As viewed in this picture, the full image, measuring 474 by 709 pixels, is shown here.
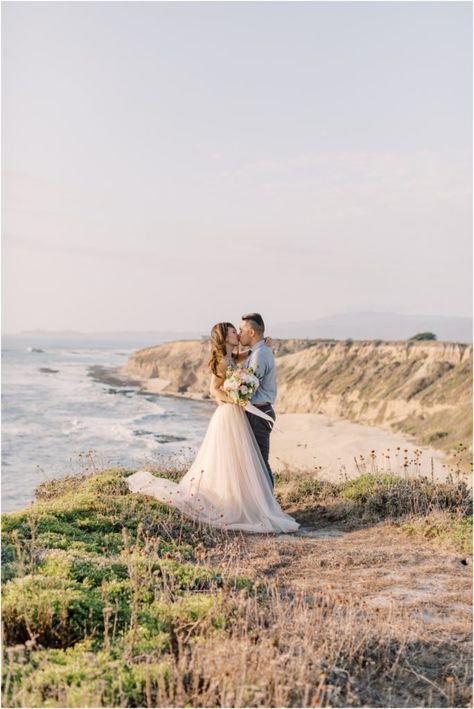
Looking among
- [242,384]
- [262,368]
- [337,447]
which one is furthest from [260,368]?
[337,447]

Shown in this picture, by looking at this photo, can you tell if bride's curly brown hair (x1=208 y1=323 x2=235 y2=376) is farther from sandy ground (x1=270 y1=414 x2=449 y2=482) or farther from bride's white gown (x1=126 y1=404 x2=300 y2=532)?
sandy ground (x1=270 y1=414 x2=449 y2=482)

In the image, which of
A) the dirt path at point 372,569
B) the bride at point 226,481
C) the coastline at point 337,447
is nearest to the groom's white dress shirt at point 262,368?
the bride at point 226,481

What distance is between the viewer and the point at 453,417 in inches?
1662

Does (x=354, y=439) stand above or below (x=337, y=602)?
below

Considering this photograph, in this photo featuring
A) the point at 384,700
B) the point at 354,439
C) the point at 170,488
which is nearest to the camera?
the point at 384,700

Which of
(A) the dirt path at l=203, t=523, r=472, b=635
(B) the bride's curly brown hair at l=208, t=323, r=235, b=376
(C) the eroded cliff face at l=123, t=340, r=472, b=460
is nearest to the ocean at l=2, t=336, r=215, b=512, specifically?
(B) the bride's curly brown hair at l=208, t=323, r=235, b=376

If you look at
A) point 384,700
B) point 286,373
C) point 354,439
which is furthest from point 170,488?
point 286,373

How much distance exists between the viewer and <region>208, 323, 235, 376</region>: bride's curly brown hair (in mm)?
10242

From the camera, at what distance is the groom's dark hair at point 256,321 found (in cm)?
1027

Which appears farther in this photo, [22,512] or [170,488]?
[170,488]

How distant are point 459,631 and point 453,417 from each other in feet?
125

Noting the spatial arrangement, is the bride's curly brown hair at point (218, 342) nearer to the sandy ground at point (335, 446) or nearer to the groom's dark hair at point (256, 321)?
the groom's dark hair at point (256, 321)

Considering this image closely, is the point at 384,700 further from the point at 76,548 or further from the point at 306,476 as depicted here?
the point at 306,476

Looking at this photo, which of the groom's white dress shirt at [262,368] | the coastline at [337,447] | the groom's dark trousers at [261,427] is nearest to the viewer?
the groom's white dress shirt at [262,368]
